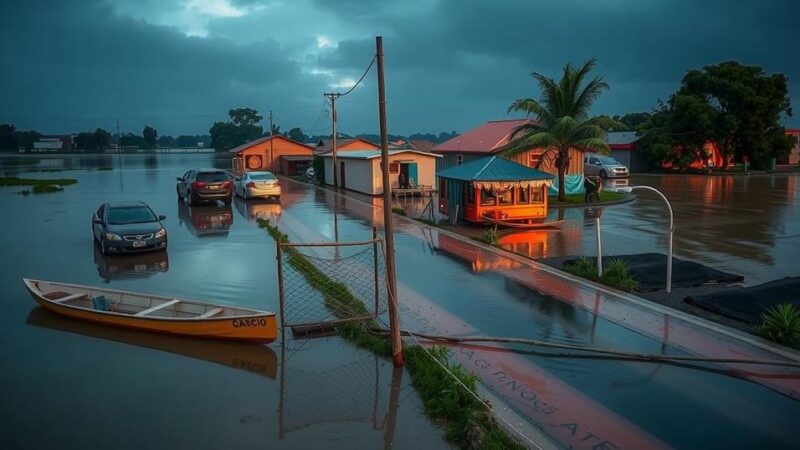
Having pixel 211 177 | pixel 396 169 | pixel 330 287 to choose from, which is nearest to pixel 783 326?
pixel 330 287

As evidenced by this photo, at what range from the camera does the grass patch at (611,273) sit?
11.6 m

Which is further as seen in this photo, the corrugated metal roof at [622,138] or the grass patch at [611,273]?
the corrugated metal roof at [622,138]

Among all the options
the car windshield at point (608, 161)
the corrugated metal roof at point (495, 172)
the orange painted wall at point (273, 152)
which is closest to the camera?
the corrugated metal roof at point (495, 172)

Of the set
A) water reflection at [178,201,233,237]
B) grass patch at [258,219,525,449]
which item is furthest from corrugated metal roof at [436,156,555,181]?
grass patch at [258,219,525,449]

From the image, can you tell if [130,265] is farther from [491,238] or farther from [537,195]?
[537,195]

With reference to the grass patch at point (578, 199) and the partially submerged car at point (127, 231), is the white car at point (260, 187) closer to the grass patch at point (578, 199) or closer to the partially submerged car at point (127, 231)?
the partially submerged car at point (127, 231)

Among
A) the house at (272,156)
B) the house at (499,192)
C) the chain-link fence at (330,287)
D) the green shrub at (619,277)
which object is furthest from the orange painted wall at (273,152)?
the green shrub at (619,277)

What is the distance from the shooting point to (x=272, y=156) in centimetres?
5706

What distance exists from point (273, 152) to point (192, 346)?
1953 inches

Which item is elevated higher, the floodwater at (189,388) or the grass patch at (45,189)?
the grass patch at (45,189)

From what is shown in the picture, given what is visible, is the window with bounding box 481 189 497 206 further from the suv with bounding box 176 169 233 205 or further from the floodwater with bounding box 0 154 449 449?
the suv with bounding box 176 169 233 205

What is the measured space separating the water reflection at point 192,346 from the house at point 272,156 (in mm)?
45166

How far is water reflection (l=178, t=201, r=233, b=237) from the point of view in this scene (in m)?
20.0

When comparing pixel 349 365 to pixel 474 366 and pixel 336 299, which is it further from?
pixel 336 299
